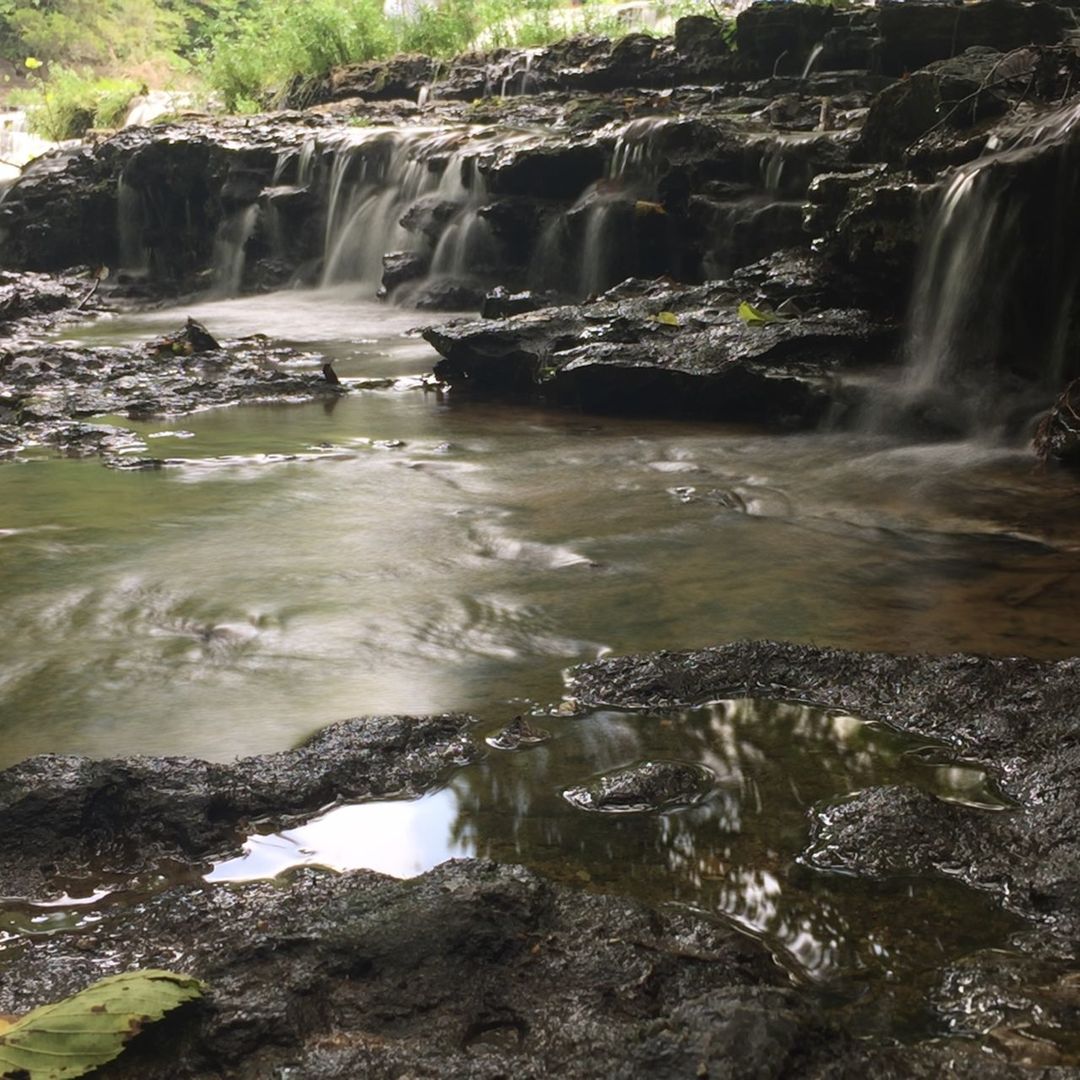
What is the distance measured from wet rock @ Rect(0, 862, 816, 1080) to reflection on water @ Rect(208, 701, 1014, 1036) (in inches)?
6.1

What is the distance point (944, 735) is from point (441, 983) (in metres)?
1.36

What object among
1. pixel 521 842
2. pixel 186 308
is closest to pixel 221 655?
pixel 521 842

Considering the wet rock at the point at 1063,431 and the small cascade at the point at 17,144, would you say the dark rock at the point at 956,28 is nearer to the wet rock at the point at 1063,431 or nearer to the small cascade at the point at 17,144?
the wet rock at the point at 1063,431

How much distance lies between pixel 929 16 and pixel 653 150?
11.4 ft

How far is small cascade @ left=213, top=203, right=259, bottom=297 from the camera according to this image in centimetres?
1603

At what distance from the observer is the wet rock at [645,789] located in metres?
2.29

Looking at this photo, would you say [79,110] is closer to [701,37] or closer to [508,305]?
[701,37]

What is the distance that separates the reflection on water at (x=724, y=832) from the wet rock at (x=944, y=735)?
59 mm

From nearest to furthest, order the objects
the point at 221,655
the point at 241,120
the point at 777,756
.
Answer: the point at 777,756
the point at 221,655
the point at 241,120

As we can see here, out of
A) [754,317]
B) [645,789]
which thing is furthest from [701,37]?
[645,789]

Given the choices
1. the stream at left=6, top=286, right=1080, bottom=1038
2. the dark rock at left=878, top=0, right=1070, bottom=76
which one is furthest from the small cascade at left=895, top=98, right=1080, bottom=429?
the dark rock at left=878, top=0, right=1070, bottom=76

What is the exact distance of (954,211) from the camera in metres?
6.48

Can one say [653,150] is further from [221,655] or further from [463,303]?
[221,655]

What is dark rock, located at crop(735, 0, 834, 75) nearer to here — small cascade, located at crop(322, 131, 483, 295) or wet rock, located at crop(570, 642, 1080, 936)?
small cascade, located at crop(322, 131, 483, 295)
